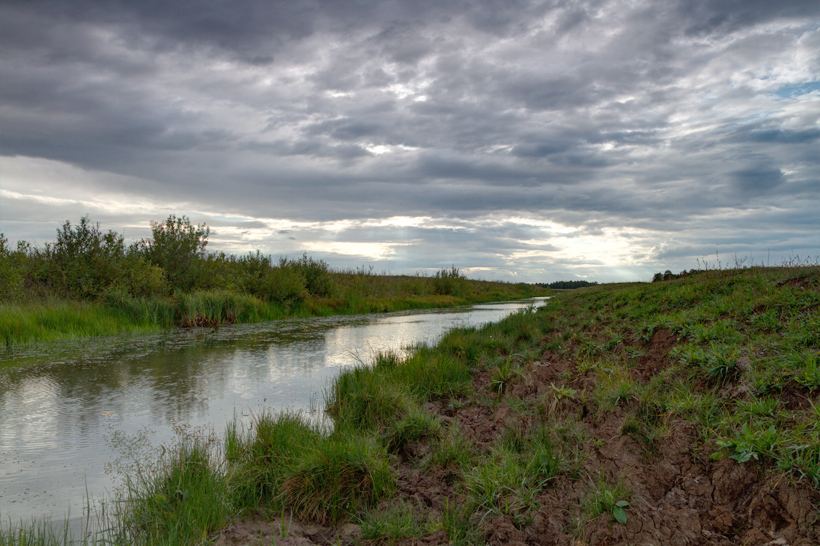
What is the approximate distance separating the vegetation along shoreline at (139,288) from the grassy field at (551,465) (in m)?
9.79

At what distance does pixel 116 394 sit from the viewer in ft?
21.3

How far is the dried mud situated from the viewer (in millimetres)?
2453

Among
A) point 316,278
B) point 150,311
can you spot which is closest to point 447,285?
point 316,278

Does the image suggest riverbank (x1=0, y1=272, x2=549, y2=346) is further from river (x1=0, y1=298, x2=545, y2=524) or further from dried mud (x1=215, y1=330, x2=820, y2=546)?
dried mud (x1=215, y1=330, x2=820, y2=546)

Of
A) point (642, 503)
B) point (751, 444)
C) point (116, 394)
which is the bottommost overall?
point (116, 394)

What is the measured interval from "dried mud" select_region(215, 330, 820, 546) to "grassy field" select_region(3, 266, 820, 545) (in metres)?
0.01

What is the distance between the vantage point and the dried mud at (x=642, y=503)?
8.05 feet

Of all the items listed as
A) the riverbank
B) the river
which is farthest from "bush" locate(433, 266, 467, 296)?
the river

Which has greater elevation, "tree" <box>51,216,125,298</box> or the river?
"tree" <box>51,216,125,298</box>

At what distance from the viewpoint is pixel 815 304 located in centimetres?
543

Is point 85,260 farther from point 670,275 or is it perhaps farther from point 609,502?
point 670,275

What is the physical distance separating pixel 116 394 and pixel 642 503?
6843 millimetres

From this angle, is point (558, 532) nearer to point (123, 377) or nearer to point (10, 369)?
point (123, 377)

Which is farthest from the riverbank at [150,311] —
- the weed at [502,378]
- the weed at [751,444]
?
the weed at [751,444]
